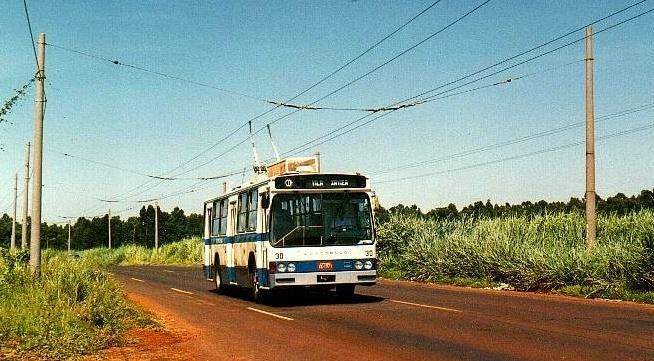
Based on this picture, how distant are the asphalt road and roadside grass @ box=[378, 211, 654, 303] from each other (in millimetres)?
1494

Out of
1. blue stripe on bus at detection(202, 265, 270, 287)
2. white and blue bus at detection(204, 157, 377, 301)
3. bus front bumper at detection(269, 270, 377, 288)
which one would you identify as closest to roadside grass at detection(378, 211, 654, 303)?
bus front bumper at detection(269, 270, 377, 288)

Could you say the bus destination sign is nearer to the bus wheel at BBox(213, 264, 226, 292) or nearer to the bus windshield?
the bus windshield

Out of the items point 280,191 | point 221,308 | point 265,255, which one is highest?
point 280,191

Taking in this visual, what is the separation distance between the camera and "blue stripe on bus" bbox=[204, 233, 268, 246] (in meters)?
19.7

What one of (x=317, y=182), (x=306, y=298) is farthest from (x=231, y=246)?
(x=317, y=182)

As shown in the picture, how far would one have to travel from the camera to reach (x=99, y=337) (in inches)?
490

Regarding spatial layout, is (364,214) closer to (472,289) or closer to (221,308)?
(221,308)

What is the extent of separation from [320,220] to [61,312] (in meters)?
7.21

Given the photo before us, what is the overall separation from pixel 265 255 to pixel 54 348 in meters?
8.22

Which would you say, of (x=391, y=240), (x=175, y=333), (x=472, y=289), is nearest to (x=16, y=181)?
(x=391, y=240)

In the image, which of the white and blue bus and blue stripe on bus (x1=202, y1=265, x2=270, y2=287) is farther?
blue stripe on bus (x1=202, y1=265, x2=270, y2=287)

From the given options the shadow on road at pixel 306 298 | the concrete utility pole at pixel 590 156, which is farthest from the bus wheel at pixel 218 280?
the concrete utility pole at pixel 590 156

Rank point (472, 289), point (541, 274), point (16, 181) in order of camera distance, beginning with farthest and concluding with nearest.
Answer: point (16, 181), point (472, 289), point (541, 274)

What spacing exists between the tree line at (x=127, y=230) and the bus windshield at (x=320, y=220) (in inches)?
4128
